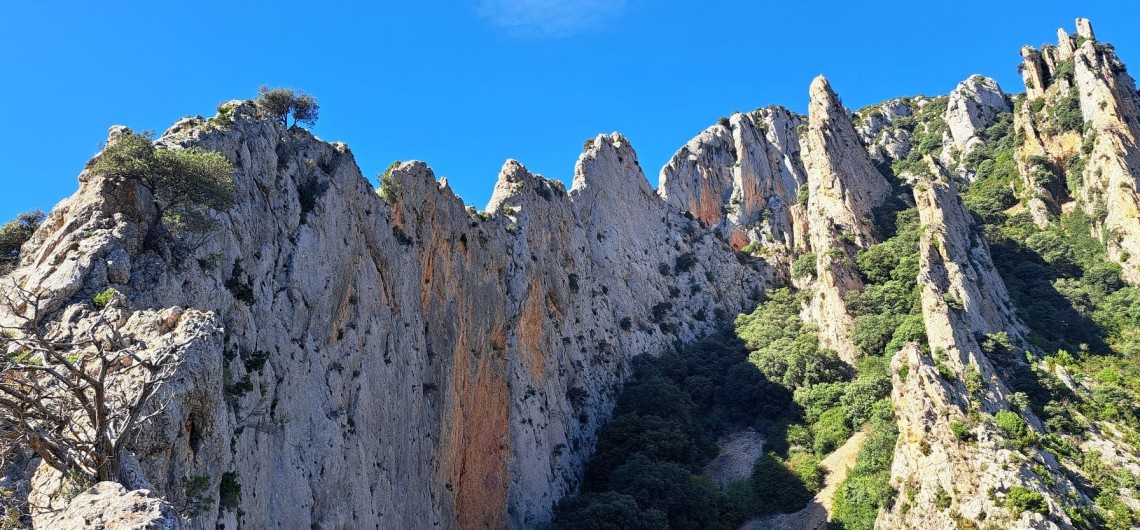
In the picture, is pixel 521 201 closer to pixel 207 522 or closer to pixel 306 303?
pixel 306 303

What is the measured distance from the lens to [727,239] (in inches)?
3654

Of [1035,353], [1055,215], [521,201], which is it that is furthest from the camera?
[1055,215]

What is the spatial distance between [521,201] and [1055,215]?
2111 inches

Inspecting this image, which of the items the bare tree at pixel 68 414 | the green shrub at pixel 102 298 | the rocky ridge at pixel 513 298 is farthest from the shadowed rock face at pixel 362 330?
the bare tree at pixel 68 414

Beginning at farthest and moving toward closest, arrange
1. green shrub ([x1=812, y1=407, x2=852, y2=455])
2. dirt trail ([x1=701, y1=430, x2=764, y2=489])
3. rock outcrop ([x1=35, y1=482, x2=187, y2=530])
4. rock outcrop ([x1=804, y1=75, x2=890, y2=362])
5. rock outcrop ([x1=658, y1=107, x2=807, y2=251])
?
rock outcrop ([x1=658, y1=107, x2=807, y2=251]), rock outcrop ([x1=804, y1=75, x2=890, y2=362]), dirt trail ([x1=701, y1=430, x2=764, y2=489]), green shrub ([x1=812, y1=407, x2=852, y2=455]), rock outcrop ([x1=35, y1=482, x2=187, y2=530])

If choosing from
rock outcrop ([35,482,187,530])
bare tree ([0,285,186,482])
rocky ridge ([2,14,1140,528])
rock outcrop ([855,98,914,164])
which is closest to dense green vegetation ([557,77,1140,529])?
rocky ridge ([2,14,1140,528])

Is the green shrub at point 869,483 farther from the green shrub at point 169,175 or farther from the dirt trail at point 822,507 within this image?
the green shrub at point 169,175

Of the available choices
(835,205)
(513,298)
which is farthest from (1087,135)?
(513,298)

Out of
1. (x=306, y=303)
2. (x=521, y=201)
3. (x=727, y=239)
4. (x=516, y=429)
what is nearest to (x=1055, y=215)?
(x=727, y=239)

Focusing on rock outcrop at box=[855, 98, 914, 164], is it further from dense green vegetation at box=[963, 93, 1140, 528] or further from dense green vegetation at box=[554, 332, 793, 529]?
dense green vegetation at box=[554, 332, 793, 529]

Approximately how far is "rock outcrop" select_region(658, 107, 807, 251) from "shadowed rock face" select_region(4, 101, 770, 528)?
1132 inches

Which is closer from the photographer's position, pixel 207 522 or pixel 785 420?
pixel 207 522

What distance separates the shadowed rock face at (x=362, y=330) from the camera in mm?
22734

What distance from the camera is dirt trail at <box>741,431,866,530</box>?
48094 millimetres
